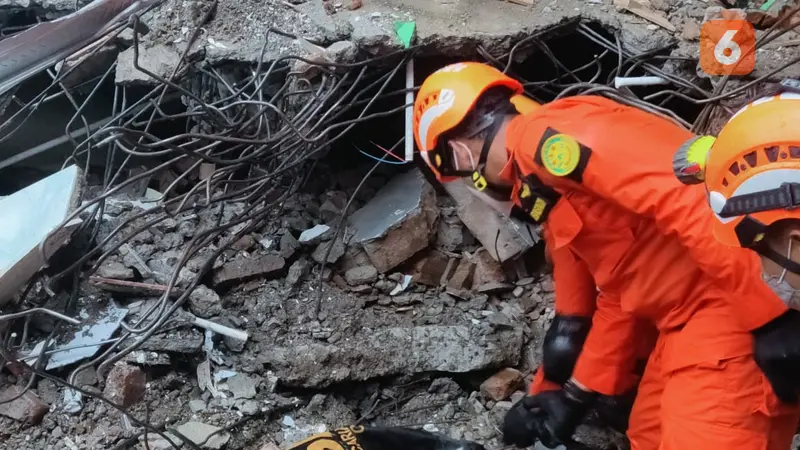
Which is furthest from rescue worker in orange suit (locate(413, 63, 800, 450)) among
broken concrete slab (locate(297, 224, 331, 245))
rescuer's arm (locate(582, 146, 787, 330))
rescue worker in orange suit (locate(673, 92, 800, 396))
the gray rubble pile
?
broken concrete slab (locate(297, 224, 331, 245))

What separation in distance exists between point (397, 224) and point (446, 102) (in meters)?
0.83

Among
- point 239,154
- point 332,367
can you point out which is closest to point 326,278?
point 332,367

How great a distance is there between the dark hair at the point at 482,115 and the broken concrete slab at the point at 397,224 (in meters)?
0.78

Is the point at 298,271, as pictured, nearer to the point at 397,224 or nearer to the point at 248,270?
the point at 248,270

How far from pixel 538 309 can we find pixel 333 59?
1276 mm

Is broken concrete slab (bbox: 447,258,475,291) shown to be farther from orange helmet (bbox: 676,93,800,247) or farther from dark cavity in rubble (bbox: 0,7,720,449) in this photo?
orange helmet (bbox: 676,93,800,247)

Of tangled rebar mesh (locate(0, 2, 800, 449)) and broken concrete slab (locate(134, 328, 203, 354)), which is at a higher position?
tangled rebar mesh (locate(0, 2, 800, 449))

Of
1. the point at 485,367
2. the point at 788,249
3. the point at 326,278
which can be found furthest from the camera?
the point at 326,278

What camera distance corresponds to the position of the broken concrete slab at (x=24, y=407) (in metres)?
2.21

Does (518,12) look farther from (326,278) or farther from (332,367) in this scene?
(332,367)

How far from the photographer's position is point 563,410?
2.26m

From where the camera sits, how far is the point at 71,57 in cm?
294

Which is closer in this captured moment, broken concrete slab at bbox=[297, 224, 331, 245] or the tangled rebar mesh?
the tangled rebar mesh

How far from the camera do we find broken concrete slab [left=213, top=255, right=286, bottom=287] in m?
2.69
